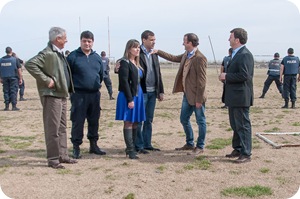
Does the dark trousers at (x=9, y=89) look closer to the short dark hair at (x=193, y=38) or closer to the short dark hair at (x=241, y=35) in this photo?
the short dark hair at (x=193, y=38)

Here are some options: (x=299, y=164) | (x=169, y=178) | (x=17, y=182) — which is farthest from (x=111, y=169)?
(x=299, y=164)

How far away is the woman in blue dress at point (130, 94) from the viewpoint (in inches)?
233

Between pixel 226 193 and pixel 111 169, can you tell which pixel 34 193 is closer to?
pixel 111 169

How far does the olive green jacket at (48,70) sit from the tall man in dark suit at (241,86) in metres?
2.38

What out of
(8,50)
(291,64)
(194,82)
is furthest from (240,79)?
(8,50)

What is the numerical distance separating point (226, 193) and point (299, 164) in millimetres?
1775

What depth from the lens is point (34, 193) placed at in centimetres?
451

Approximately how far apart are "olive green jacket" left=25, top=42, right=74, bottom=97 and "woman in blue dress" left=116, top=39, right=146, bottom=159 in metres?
0.87

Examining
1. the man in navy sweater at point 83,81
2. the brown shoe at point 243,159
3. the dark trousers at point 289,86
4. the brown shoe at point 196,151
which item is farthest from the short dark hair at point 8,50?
the brown shoe at point 243,159

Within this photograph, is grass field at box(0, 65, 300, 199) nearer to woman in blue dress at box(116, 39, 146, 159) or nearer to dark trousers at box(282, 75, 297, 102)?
woman in blue dress at box(116, 39, 146, 159)

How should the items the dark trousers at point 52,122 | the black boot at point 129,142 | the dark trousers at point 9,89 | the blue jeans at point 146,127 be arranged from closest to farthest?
1. the dark trousers at point 52,122
2. the black boot at point 129,142
3. the blue jeans at point 146,127
4. the dark trousers at point 9,89

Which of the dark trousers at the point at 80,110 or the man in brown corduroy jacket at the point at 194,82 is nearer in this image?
the dark trousers at the point at 80,110

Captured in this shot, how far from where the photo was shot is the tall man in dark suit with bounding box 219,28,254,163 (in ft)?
18.8

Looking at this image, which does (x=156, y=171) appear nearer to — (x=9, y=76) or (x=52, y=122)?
(x=52, y=122)
